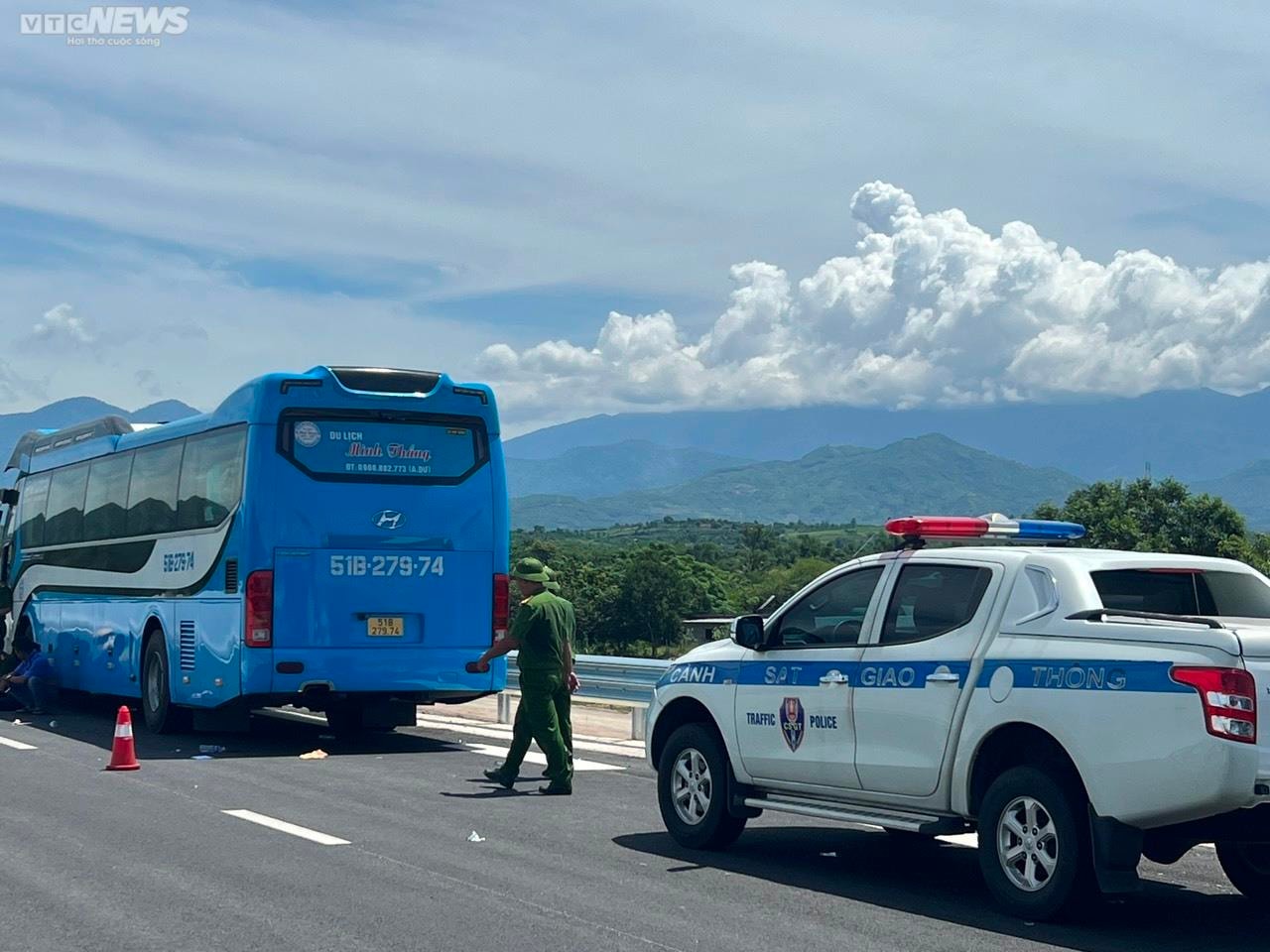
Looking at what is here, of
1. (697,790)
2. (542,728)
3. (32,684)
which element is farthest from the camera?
(32,684)

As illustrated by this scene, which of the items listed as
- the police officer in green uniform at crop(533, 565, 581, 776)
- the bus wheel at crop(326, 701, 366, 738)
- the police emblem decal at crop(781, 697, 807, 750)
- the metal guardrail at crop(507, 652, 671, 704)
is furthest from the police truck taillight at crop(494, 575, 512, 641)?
the police emblem decal at crop(781, 697, 807, 750)

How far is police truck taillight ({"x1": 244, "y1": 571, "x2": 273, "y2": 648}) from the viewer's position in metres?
15.9

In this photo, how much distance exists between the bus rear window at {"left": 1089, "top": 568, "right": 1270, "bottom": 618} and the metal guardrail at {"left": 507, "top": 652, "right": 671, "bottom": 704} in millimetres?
8714

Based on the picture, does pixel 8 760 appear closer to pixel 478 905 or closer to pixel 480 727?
pixel 480 727

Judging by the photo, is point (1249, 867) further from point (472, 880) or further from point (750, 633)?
point (472, 880)

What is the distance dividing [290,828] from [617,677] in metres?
7.35

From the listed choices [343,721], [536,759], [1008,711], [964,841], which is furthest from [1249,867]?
[343,721]

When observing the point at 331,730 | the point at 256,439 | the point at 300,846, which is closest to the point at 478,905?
the point at 300,846

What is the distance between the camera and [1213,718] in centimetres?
732

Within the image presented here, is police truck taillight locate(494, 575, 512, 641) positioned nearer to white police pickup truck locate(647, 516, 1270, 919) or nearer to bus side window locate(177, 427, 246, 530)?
bus side window locate(177, 427, 246, 530)

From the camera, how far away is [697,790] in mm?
10492

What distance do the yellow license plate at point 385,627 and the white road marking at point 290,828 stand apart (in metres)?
4.62

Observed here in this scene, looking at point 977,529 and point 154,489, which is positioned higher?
point 154,489

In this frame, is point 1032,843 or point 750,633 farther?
point 750,633
